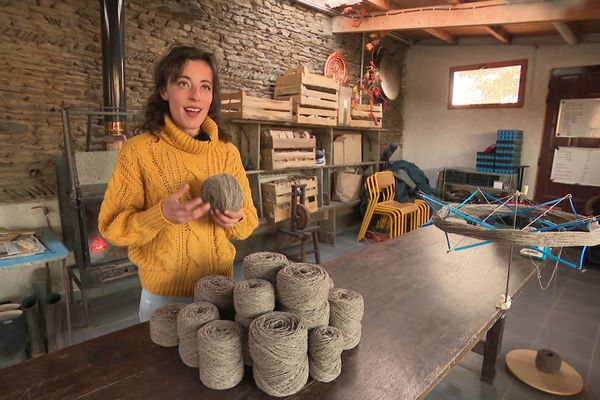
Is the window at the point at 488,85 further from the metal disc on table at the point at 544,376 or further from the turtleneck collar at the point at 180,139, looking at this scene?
the turtleneck collar at the point at 180,139

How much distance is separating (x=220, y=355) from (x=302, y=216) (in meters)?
3.09

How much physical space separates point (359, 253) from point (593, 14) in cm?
363

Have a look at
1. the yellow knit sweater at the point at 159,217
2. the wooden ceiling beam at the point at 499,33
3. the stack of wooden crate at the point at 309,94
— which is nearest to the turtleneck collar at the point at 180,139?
the yellow knit sweater at the point at 159,217

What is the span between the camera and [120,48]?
9.05 ft

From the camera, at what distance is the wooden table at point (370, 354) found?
0.97 m

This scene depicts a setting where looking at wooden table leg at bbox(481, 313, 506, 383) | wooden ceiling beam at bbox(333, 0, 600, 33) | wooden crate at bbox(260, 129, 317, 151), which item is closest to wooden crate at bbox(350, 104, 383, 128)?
wooden crate at bbox(260, 129, 317, 151)

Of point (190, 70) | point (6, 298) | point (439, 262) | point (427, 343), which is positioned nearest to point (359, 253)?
point (439, 262)

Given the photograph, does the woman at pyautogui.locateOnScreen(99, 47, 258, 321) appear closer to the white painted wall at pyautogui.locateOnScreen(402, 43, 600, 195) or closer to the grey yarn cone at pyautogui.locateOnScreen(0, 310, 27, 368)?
the grey yarn cone at pyautogui.locateOnScreen(0, 310, 27, 368)

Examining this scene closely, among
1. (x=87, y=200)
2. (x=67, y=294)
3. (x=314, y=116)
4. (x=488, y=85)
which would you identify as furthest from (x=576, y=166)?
(x=67, y=294)

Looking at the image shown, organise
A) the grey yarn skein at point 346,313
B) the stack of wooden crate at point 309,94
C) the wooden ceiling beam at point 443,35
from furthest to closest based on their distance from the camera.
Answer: the wooden ceiling beam at point 443,35 < the stack of wooden crate at point 309,94 < the grey yarn skein at point 346,313

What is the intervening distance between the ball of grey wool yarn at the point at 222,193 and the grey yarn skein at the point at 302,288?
264 millimetres

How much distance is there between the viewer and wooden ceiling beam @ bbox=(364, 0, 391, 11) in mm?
4289

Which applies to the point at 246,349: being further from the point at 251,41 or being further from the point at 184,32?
the point at 251,41

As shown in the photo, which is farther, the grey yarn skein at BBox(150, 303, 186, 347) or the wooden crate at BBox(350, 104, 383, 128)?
the wooden crate at BBox(350, 104, 383, 128)
